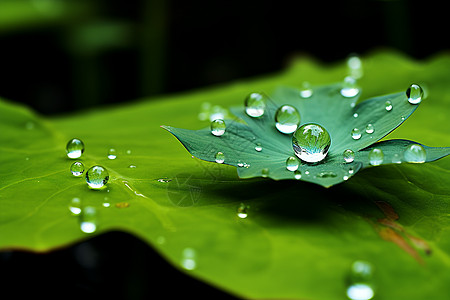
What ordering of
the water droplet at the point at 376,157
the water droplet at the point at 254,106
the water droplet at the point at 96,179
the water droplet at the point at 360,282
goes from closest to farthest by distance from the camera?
the water droplet at the point at 360,282 < the water droplet at the point at 376,157 < the water droplet at the point at 96,179 < the water droplet at the point at 254,106

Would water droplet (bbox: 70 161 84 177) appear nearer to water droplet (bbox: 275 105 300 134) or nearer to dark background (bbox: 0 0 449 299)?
water droplet (bbox: 275 105 300 134)


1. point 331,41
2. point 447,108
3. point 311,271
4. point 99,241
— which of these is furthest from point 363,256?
point 331,41

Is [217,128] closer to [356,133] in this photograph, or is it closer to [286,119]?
[286,119]

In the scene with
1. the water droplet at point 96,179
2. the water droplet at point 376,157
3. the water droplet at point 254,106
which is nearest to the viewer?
the water droplet at point 376,157

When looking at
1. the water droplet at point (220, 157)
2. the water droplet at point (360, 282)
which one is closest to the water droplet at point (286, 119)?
the water droplet at point (220, 157)

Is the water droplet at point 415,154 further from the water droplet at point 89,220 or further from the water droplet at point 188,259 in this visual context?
the water droplet at point 89,220
